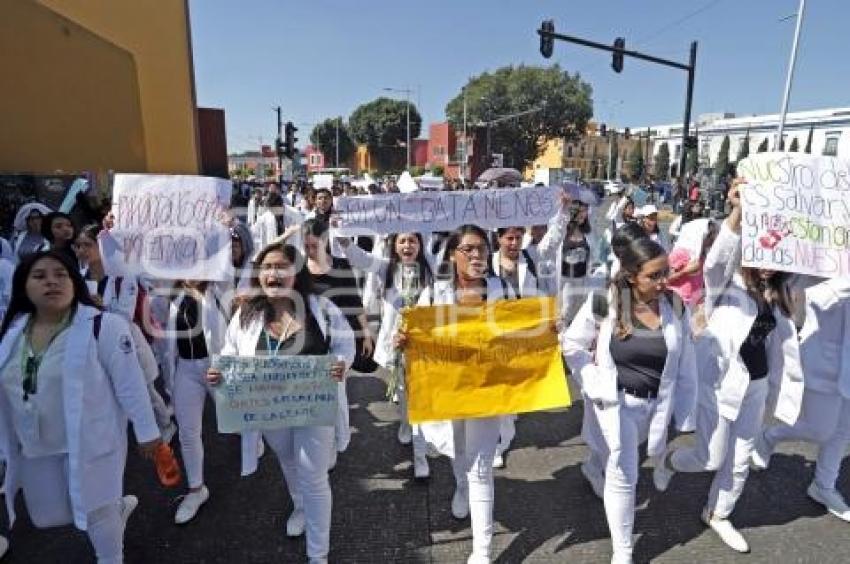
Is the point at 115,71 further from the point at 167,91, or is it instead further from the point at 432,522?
the point at 432,522

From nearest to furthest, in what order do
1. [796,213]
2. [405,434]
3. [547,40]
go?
[796,213] → [405,434] → [547,40]

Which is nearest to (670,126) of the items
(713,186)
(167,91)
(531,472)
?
(713,186)

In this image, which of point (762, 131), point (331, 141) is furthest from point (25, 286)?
point (762, 131)

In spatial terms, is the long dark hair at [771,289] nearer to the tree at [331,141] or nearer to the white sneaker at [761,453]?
the white sneaker at [761,453]

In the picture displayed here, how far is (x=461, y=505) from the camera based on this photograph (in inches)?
140

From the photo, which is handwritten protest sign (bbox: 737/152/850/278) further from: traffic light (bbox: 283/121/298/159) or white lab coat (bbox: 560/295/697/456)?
traffic light (bbox: 283/121/298/159)

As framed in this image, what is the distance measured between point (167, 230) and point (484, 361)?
2.18m

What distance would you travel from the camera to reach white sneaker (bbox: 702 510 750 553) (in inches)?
128

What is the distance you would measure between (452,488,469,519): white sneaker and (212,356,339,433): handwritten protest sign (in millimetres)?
1127

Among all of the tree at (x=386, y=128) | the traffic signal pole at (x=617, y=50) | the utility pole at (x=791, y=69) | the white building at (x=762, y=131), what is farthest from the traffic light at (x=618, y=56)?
the tree at (x=386, y=128)

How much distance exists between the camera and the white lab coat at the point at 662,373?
2959 mm

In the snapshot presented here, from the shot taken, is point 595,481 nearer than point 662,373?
No

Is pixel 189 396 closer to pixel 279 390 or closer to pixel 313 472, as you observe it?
pixel 279 390

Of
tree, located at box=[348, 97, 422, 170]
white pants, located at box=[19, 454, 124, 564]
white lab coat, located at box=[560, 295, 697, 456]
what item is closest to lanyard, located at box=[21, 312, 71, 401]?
white pants, located at box=[19, 454, 124, 564]
